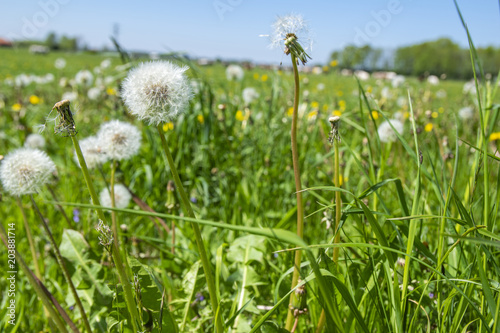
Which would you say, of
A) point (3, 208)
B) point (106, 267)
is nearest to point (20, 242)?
point (3, 208)

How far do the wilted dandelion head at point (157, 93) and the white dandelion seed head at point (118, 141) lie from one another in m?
0.52

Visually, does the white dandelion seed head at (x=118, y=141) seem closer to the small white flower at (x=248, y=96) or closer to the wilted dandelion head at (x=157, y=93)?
the wilted dandelion head at (x=157, y=93)

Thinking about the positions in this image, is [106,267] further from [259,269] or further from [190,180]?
[190,180]

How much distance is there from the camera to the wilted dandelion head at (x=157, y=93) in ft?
2.93

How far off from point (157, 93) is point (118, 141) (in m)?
0.61

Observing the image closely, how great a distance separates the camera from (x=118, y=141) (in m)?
1.45

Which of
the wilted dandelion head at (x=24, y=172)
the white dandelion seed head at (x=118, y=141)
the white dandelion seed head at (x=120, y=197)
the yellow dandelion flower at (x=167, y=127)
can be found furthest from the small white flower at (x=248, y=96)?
the wilted dandelion head at (x=24, y=172)

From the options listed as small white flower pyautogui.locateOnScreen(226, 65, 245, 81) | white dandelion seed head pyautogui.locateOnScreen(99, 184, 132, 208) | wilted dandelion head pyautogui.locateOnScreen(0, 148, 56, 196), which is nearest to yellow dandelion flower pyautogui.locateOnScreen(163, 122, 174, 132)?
white dandelion seed head pyautogui.locateOnScreen(99, 184, 132, 208)

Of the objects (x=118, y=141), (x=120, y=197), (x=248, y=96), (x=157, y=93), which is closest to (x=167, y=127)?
(x=120, y=197)

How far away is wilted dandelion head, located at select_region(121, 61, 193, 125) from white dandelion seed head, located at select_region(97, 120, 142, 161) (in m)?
0.52

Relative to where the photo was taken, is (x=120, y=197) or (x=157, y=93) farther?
(x=120, y=197)

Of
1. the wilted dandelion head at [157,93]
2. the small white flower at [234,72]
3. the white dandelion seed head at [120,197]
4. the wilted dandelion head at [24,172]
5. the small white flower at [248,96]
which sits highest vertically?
the small white flower at [234,72]

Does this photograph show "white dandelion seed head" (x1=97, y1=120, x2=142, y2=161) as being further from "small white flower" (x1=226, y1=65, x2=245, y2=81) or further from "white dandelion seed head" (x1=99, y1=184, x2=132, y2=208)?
"small white flower" (x1=226, y1=65, x2=245, y2=81)

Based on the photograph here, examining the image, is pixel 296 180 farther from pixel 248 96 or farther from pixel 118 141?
pixel 248 96
